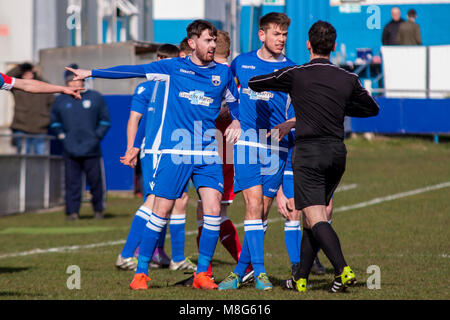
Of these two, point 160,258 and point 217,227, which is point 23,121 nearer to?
point 160,258

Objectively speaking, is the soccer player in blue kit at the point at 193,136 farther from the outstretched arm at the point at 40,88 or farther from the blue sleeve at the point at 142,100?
the blue sleeve at the point at 142,100

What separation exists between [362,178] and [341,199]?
107 inches

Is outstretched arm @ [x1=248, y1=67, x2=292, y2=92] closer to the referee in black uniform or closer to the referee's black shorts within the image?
the referee in black uniform

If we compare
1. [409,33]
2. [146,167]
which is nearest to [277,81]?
[146,167]

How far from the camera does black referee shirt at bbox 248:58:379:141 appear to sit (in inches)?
302

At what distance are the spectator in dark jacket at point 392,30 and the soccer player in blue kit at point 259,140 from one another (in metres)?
16.2

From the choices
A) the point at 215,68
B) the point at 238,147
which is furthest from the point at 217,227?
the point at 215,68

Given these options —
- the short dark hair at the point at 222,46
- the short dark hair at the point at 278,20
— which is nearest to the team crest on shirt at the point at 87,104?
the short dark hair at the point at 222,46

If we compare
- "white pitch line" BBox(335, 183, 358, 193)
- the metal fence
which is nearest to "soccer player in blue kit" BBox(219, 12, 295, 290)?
the metal fence

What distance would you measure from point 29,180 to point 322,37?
37.3 ft

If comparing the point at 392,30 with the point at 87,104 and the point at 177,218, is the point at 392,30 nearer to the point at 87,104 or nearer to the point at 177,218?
the point at 87,104

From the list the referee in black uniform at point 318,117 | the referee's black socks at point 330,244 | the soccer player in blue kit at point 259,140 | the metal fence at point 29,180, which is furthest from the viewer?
the metal fence at point 29,180

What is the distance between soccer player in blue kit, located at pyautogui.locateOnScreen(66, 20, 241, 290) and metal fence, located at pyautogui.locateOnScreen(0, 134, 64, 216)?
9359 millimetres

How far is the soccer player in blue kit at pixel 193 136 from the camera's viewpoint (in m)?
8.25
